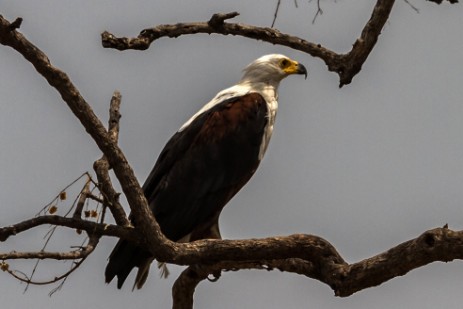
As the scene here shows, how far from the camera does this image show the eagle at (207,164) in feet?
20.7

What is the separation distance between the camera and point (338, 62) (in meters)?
5.43

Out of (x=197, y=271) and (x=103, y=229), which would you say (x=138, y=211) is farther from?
(x=197, y=271)

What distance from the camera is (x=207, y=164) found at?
21.6 feet

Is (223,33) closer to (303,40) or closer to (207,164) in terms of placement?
(303,40)

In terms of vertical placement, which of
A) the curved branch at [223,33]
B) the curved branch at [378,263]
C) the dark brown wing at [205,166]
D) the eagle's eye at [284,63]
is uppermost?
the curved branch at [223,33]

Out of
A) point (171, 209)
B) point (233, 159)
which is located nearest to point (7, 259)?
point (171, 209)

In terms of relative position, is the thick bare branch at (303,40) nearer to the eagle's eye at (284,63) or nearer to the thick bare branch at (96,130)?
the thick bare branch at (96,130)

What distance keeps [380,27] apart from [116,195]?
171 cm

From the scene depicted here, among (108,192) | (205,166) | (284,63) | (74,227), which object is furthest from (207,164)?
(74,227)

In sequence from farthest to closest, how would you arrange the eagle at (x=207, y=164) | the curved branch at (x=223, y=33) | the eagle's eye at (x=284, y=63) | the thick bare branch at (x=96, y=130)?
1. the eagle's eye at (x=284, y=63)
2. the eagle at (x=207, y=164)
3. the curved branch at (x=223, y=33)
4. the thick bare branch at (x=96, y=130)

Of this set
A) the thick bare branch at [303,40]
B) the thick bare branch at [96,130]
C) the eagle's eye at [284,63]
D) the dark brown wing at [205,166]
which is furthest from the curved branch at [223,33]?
the eagle's eye at [284,63]

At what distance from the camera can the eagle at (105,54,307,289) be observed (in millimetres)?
6309

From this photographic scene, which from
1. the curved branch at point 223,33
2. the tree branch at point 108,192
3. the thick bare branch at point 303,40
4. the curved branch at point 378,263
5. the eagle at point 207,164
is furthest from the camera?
the eagle at point 207,164

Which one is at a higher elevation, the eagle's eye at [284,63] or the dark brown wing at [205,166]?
the eagle's eye at [284,63]
